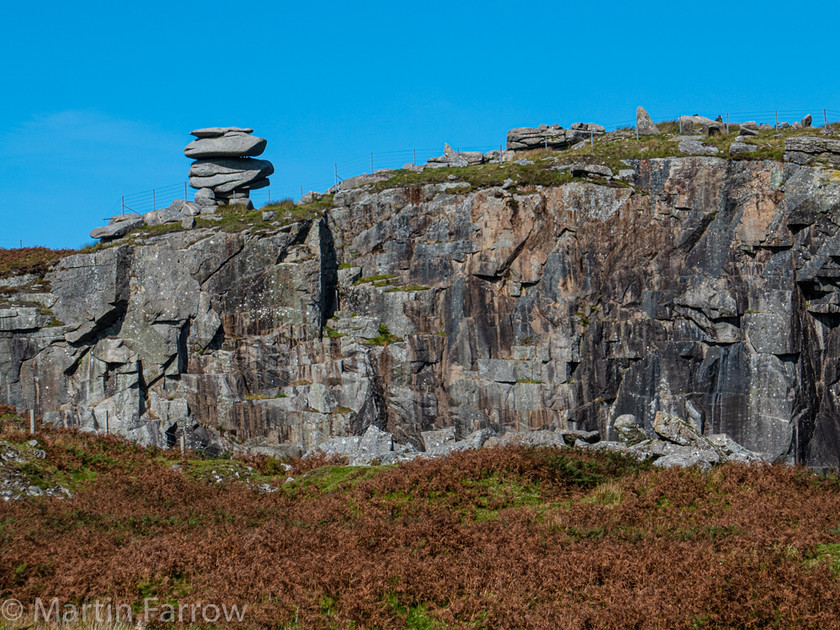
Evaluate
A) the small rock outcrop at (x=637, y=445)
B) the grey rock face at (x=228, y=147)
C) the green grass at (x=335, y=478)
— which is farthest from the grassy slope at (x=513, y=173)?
Result: the green grass at (x=335, y=478)

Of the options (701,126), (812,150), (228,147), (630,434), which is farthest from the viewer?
(228,147)

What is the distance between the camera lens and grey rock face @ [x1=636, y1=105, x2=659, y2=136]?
4647 centimetres

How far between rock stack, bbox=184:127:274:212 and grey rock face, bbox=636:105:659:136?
75.1 ft

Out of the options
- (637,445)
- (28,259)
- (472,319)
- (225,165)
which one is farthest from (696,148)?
(28,259)

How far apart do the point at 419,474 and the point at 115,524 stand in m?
7.44

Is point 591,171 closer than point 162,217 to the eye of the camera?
Yes

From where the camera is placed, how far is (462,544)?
14.9 meters

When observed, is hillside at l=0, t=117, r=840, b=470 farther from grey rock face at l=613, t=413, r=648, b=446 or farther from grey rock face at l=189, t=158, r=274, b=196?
grey rock face at l=613, t=413, r=648, b=446

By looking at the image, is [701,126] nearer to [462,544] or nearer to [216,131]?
[216,131]

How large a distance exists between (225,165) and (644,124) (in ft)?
84.2

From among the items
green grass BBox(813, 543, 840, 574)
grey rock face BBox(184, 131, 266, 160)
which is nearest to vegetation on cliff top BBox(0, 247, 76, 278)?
grey rock face BBox(184, 131, 266, 160)

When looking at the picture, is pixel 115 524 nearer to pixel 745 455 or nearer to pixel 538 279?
pixel 745 455

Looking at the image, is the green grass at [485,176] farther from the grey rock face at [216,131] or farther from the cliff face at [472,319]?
the grey rock face at [216,131]

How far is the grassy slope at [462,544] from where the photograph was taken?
38.0 ft
